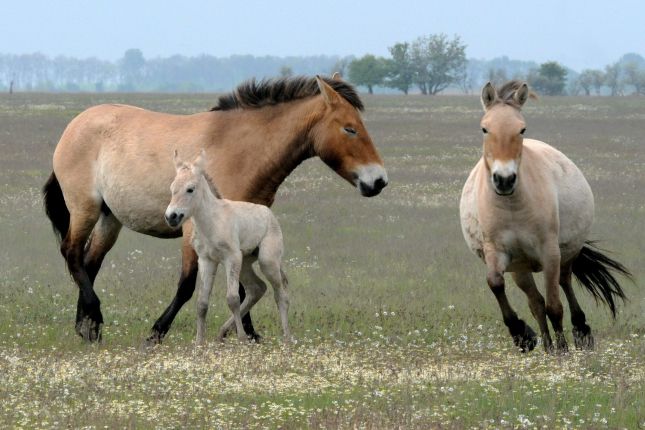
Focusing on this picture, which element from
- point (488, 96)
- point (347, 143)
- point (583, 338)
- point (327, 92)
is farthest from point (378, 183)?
point (583, 338)

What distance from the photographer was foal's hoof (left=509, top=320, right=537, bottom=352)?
10.8m

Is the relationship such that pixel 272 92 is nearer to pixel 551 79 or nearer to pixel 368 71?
pixel 551 79

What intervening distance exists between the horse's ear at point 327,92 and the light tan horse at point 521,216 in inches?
64.6

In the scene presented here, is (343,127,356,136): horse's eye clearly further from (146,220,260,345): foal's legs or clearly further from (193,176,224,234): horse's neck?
(146,220,260,345): foal's legs

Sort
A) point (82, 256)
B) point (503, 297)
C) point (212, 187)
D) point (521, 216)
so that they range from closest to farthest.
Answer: point (521, 216), point (503, 297), point (212, 187), point (82, 256)

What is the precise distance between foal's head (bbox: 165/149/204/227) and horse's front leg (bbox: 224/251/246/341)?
0.59 metres

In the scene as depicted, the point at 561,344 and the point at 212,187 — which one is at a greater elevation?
the point at 212,187

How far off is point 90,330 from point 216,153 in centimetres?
228

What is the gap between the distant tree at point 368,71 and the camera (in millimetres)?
177375

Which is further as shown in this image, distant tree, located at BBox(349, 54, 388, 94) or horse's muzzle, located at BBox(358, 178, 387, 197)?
distant tree, located at BBox(349, 54, 388, 94)

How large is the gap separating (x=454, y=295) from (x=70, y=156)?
213 inches

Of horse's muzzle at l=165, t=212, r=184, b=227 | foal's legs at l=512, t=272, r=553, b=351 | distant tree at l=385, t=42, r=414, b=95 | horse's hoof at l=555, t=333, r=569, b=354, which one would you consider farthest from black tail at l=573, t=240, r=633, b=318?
distant tree at l=385, t=42, r=414, b=95

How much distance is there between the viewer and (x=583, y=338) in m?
11.4

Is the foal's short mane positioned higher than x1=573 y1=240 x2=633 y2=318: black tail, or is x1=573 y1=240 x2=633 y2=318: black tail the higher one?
the foal's short mane
